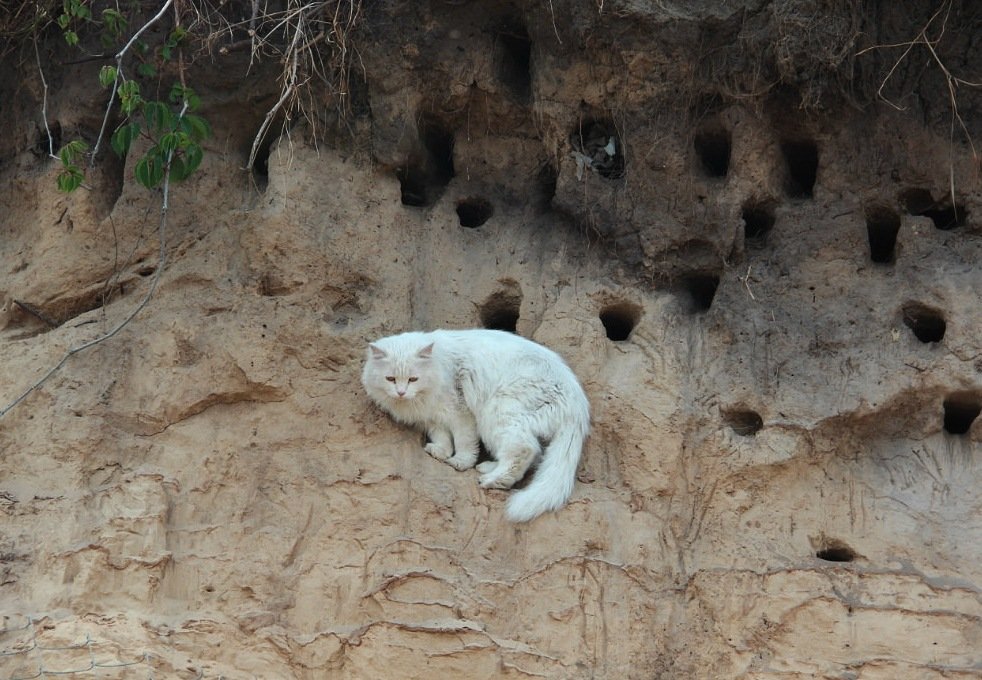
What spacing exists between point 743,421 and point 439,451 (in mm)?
1535

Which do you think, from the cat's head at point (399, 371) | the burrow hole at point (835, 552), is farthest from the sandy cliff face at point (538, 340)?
the cat's head at point (399, 371)

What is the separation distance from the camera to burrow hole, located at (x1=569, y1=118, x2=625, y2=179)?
676 centimetres

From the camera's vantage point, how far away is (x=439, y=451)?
6.20 metres

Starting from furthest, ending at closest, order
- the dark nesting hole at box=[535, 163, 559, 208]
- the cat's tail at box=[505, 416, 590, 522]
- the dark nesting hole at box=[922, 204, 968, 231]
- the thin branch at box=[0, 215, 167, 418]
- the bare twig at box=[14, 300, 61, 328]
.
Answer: the dark nesting hole at box=[535, 163, 559, 208], the bare twig at box=[14, 300, 61, 328], the dark nesting hole at box=[922, 204, 968, 231], the thin branch at box=[0, 215, 167, 418], the cat's tail at box=[505, 416, 590, 522]

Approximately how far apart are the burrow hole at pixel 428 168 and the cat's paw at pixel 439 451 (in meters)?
1.51

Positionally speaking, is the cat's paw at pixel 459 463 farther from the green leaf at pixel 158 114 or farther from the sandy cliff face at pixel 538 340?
the green leaf at pixel 158 114

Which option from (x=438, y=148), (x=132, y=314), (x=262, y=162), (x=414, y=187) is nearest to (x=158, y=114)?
(x=262, y=162)

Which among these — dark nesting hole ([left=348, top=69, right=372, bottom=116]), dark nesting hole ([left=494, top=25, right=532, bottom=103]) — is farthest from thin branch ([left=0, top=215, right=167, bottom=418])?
dark nesting hole ([left=494, top=25, right=532, bottom=103])

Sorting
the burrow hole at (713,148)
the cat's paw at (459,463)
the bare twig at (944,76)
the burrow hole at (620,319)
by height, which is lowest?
the cat's paw at (459,463)

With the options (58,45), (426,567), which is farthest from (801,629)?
(58,45)

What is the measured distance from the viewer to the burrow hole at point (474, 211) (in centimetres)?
697

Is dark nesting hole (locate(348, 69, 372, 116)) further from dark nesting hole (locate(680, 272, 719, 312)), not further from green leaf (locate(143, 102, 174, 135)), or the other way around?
dark nesting hole (locate(680, 272, 719, 312))

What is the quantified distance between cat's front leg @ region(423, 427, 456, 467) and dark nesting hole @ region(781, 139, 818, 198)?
2.27 m

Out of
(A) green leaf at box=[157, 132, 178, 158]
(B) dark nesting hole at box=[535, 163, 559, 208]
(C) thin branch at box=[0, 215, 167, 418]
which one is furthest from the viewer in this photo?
(B) dark nesting hole at box=[535, 163, 559, 208]
